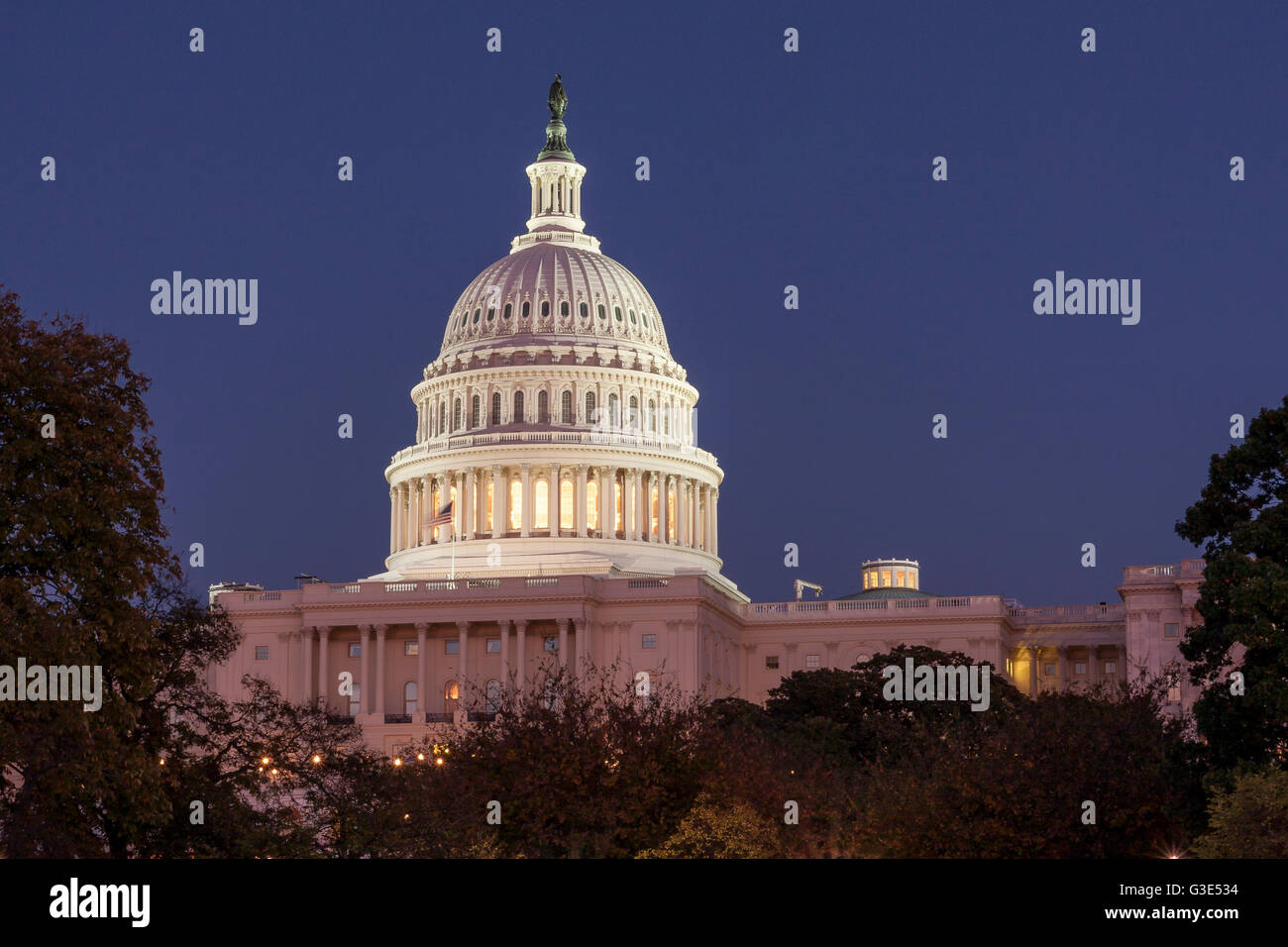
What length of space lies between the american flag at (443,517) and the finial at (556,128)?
36.2 m

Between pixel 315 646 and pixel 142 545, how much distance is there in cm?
9412

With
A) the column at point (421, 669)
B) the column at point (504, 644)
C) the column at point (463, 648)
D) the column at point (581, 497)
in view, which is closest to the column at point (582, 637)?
the column at point (504, 644)

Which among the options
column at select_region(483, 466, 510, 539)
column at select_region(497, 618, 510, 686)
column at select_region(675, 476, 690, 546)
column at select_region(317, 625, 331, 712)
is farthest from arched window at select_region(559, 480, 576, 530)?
column at select_region(317, 625, 331, 712)

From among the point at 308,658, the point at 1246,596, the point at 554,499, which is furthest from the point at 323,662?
the point at 1246,596

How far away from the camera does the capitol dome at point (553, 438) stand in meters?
159

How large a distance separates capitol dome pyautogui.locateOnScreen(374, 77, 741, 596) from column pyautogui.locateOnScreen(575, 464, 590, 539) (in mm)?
143

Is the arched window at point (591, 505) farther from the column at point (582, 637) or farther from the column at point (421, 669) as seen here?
the column at point (582, 637)

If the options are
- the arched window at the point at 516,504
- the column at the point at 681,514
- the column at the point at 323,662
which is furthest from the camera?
the column at the point at 681,514

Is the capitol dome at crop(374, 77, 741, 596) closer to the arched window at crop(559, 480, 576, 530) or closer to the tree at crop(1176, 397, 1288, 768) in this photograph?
the arched window at crop(559, 480, 576, 530)

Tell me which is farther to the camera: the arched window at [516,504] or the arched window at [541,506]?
the arched window at [541,506]

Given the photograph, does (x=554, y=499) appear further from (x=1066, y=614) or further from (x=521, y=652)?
(x=1066, y=614)

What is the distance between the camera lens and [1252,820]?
49.7 metres

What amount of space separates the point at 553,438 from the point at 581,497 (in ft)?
15.8
